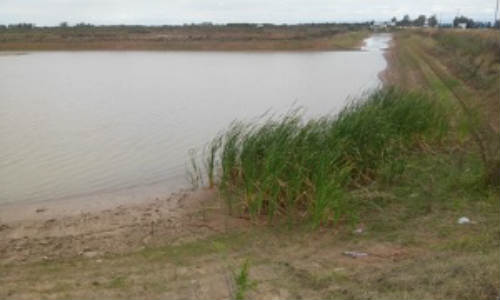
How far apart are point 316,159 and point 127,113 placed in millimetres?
9378

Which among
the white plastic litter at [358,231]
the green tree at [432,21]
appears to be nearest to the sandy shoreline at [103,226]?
the white plastic litter at [358,231]

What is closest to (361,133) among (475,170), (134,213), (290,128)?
(290,128)

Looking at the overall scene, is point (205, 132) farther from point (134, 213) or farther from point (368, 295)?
point (368, 295)

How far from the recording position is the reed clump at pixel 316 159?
6.12m

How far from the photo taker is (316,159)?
6.48 metres

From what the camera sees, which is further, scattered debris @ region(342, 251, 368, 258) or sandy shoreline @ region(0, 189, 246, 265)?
sandy shoreline @ region(0, 189, 246, 265)

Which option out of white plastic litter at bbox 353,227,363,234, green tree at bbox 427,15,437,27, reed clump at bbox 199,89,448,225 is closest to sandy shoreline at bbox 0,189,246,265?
reed clump at bbox 199,89,448,225

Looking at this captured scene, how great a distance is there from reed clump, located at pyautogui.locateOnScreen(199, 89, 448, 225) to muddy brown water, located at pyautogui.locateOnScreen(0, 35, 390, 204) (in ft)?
5.62

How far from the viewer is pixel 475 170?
7.58 metres

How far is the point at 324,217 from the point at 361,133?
1968 mm

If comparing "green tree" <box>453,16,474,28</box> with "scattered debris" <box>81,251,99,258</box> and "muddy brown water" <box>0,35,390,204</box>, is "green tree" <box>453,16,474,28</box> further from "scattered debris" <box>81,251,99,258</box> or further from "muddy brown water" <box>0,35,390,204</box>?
"scattered debris" <box>81,251,99,258</box>

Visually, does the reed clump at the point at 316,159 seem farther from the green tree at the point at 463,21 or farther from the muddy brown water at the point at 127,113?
the green tree at the point at 463,21

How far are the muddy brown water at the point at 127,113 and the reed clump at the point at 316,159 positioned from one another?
1.71 meters

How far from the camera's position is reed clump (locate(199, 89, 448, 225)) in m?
6.12
